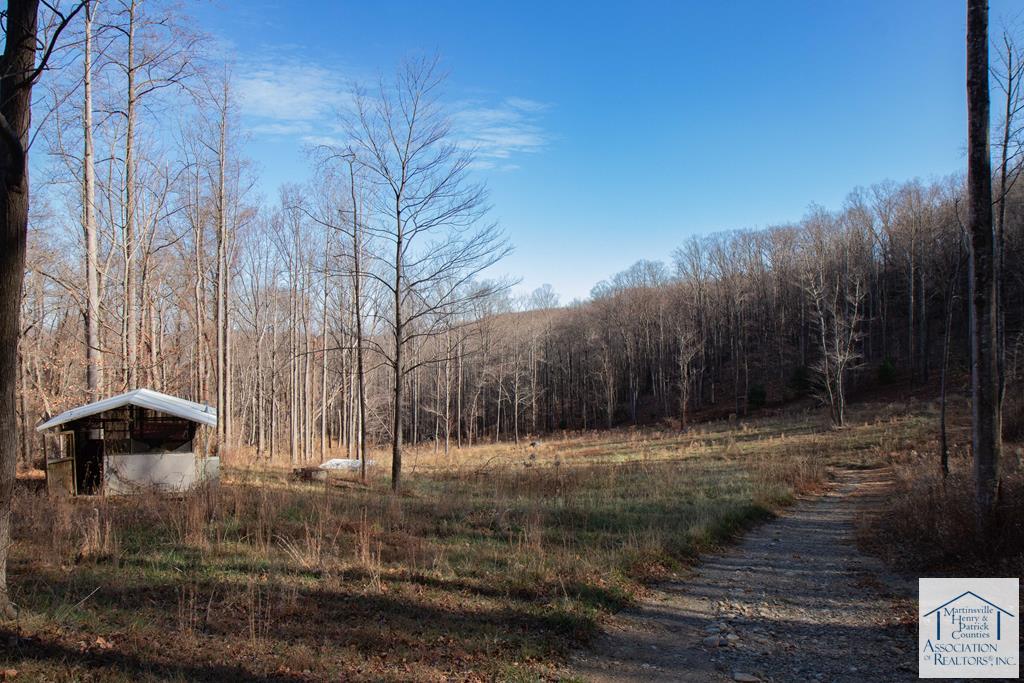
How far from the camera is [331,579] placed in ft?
18.8

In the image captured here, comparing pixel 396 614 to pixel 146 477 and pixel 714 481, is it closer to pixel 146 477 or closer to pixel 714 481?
pixel 146 477

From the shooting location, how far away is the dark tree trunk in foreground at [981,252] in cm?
691

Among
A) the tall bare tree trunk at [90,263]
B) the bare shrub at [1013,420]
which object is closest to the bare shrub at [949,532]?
the bare shrub at [1013,420]

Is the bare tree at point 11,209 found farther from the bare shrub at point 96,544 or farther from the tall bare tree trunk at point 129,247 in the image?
the tall bare tree trunk at point 129,247

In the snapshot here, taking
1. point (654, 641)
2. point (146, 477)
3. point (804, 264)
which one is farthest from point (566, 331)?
point (654, 641)

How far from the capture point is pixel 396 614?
5.01 m

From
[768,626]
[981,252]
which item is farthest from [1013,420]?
[768,626]

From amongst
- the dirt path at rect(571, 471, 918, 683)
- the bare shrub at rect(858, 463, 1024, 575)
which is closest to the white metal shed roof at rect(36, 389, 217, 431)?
the dirt path at rect(571, 471, 918, 683)

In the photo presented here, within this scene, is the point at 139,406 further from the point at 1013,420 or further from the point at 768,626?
the point at 1013,420

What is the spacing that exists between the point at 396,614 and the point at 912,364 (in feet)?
183

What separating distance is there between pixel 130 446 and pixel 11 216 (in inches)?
347

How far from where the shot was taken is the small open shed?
1126 cm

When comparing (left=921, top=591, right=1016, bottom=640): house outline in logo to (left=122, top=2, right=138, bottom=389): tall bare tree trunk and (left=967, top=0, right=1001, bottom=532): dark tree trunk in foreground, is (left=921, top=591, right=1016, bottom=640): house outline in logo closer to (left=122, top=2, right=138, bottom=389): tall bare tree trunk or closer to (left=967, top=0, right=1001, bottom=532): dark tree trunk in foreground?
(left=967, top=0, right=1001, bottom=532): dark tree trunk in foreground

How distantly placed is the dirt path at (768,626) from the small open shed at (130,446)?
32.3 feet
